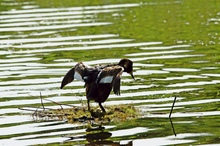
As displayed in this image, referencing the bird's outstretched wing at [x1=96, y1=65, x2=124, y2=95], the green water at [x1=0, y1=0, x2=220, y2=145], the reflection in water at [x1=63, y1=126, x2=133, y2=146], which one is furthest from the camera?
the bird's outstretched wing at [x1=96, y1=65, x2=124, y2=95]

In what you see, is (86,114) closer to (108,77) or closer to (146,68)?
(108,77)

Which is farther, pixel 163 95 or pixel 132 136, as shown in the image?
pixel 163 95

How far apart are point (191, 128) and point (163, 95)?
9.36 feet

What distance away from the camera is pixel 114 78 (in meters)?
13.2

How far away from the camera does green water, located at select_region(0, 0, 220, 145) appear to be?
12281 mm

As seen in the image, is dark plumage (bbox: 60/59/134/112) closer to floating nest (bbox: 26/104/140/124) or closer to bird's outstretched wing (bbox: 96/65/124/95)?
bird's outstretched wing (bbox: 96/65/124/95)

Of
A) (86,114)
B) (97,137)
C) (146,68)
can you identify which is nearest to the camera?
(97,137)

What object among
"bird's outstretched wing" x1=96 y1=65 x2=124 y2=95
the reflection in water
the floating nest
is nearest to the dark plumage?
"bird's outstretched wing" x1=96 y1=65 x2=124 y2=95

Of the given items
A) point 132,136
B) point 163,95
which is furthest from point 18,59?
point 132,136

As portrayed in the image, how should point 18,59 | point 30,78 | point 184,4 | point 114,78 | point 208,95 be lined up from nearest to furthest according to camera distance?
point 114,78
point 208,95
point 30,78
point 18,59
point 184,4

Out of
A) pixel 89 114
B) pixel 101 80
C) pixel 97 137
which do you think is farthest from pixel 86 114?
pixel 97 137

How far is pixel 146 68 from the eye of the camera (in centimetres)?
1819

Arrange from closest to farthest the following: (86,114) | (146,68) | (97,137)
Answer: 1. (97,137)
2. (86,114)
3. (146,68)

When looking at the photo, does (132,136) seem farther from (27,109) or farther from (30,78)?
(30,78)
